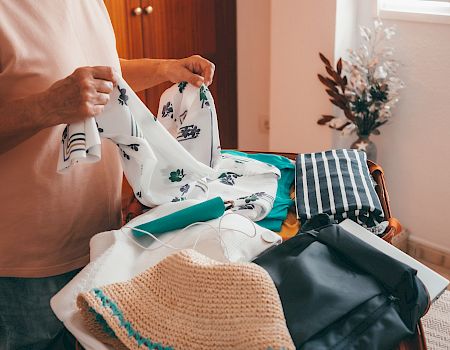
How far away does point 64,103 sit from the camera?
936 millimetres

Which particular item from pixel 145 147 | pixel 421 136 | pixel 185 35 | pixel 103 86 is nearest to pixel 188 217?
pixel 145 147

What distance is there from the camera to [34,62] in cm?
106

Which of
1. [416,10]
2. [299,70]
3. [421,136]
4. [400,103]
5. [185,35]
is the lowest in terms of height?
[421,136]

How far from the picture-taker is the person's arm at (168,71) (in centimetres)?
125

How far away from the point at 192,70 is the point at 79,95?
0.39 m

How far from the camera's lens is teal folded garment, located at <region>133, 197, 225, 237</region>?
3.30 feet

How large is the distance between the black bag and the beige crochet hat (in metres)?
0.06

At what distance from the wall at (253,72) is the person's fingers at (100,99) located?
6.75 ft

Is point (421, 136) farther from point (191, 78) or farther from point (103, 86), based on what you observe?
point (103, 86)

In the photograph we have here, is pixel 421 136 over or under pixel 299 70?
under

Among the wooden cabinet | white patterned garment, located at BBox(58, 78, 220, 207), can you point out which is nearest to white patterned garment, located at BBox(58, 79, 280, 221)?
white patterned garment, located at BBox(58, 78, 220, 207)

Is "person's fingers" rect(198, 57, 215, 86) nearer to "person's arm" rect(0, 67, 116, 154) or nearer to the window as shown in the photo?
"person's arm" rect(0, 67, 116, 154)

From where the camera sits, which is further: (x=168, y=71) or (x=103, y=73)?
(x=168, y=71)

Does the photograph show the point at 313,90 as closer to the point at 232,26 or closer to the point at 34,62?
the point at 232,26
